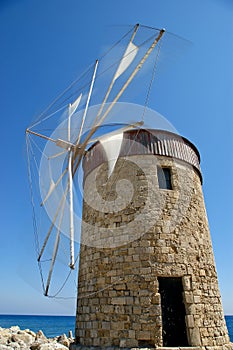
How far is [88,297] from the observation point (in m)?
7.22

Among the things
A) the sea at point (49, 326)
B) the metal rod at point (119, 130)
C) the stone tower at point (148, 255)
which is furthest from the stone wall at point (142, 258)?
the sea at point (49, 326)

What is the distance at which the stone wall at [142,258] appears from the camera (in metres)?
6.25

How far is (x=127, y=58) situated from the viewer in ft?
26.1

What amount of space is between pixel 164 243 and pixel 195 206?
5.91 ft

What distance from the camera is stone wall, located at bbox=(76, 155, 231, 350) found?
6.25m

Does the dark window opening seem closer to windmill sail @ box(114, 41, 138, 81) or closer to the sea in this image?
windmill sail @ box(114, 41, 138, 81)

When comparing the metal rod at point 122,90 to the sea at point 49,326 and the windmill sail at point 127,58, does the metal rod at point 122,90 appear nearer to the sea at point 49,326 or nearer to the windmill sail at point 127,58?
the windmill sail at point 127,58

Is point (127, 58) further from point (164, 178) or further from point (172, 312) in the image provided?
point (172, 312)

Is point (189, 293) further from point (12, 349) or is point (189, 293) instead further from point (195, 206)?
point (12, 349)

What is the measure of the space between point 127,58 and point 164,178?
369 centimetres

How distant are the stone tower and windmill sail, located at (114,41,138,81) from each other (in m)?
1.85

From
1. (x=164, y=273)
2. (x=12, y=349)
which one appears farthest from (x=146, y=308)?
(x=12, y=349)

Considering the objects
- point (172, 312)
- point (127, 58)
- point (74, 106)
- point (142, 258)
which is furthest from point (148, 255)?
point (74, 106)

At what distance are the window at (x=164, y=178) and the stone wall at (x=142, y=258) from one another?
13cm
